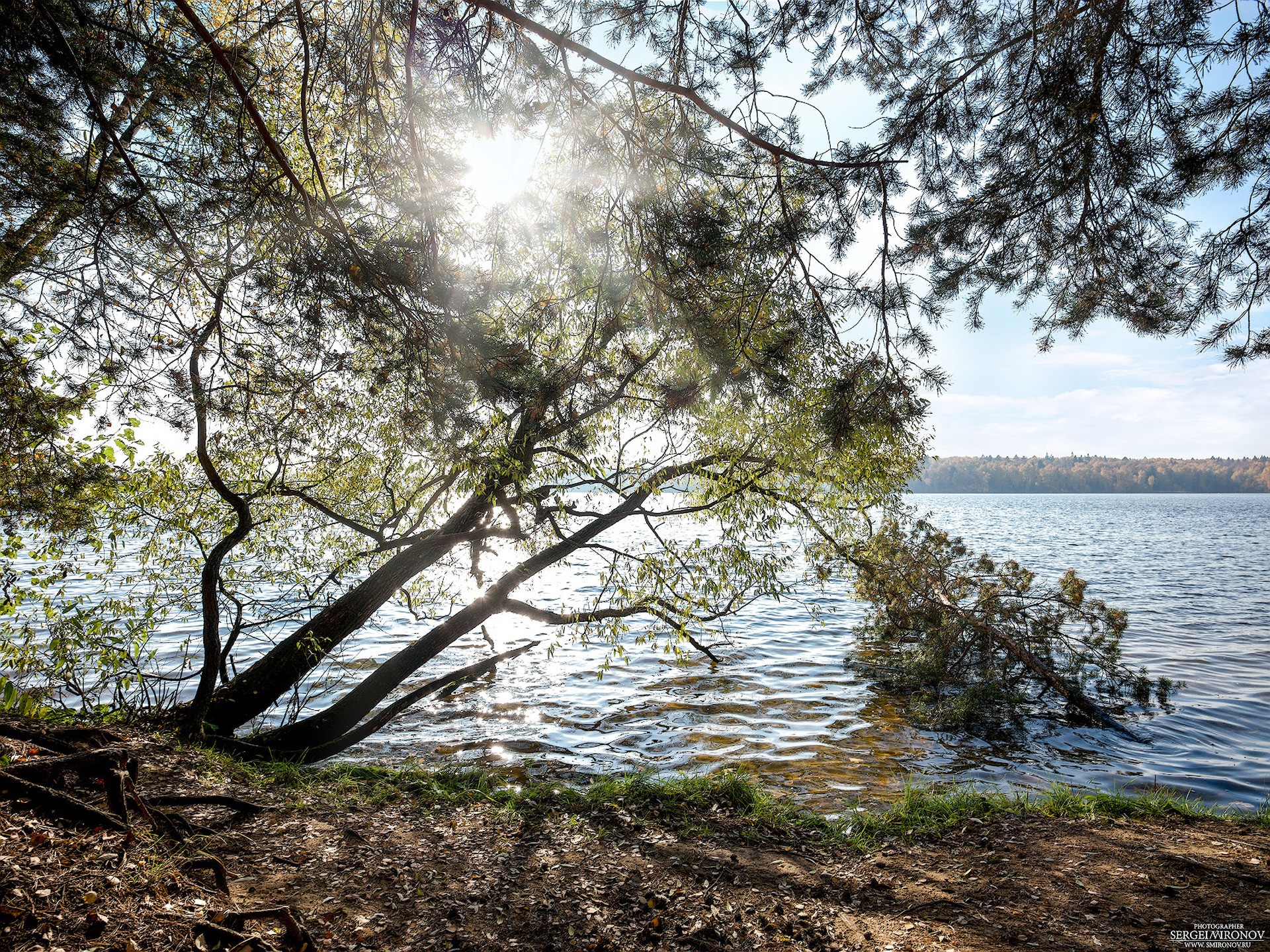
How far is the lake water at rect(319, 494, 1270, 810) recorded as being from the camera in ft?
26.1

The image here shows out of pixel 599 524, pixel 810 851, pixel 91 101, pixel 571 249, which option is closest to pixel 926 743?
pixel 810 851

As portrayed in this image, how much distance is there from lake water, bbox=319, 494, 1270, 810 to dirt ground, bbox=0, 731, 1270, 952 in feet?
7.07

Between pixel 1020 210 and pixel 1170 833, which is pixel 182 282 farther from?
pixel 1170 833

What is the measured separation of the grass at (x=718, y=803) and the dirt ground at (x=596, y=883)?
180mm

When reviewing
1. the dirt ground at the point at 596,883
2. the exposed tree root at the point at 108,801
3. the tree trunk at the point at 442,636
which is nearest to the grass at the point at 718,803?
the dirt ground at the point at 596,883

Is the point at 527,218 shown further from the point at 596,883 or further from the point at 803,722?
the point at 803,722

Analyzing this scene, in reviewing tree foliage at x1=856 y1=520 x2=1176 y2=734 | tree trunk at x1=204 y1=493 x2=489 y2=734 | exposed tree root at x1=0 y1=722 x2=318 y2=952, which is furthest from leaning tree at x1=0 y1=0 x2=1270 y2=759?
tree foliage at x1=856 y1=520 x2=1176 y2=734

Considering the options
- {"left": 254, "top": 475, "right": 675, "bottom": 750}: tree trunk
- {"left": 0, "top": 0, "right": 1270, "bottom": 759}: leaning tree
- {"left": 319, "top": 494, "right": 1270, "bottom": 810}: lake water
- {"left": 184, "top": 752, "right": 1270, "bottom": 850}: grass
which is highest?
{"left": 0, "top": 0, "right": 1270, "bottom": 759}: leaning tree

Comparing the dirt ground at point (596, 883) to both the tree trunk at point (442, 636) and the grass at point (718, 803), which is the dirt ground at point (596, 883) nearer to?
the grass at point (718, 803)

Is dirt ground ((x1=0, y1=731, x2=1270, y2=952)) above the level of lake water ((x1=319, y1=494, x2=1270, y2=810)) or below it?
above

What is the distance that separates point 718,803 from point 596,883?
6.64 feet

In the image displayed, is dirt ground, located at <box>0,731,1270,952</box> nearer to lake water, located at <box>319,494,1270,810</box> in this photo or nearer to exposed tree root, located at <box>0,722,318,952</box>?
exposed tree root, located at <box>0,722,318,952</box>

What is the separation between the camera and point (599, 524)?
8.51 meters

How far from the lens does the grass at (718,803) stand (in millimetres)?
5621
